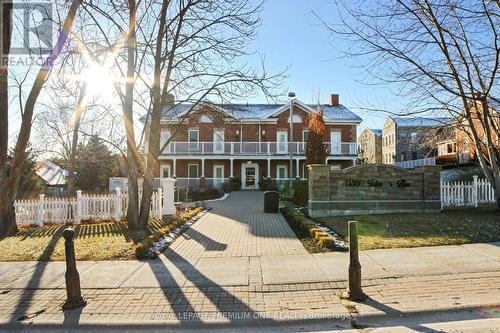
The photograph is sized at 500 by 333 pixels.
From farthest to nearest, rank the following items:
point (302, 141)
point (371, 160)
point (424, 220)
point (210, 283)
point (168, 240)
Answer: point (371, 160) < point (302, 141) < point (424, 220) < point (168, 240) < point (210, 283)

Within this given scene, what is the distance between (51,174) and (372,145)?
54.3m

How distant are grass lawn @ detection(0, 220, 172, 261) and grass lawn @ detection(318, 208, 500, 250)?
540cm

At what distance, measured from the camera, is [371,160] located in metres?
67.1

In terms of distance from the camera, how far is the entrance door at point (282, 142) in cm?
3177

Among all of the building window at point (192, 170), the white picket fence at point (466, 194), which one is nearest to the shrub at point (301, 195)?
the white picket fence at point (466, 194)

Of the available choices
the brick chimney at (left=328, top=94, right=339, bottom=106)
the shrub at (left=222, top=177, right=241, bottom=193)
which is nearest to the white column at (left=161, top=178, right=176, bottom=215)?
the shrub at (left=222, top=177, right=241, bottom=193)

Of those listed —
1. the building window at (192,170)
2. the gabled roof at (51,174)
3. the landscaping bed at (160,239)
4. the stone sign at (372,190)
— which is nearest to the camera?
the landscaping bed at (160,239)

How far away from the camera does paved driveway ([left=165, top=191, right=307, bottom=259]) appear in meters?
7.75

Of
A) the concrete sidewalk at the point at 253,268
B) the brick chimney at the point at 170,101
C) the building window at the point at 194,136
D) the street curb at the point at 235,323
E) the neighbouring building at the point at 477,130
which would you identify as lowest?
the street curb at the point at 235,323

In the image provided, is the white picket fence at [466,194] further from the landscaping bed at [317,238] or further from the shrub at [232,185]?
the shrub at [232,185]

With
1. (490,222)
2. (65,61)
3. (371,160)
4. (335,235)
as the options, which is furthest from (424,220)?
(371,160)

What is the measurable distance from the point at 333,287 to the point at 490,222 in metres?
7.66

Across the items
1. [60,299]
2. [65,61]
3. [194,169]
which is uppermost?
[65,61]

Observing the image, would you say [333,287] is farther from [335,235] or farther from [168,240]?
[168,240]
